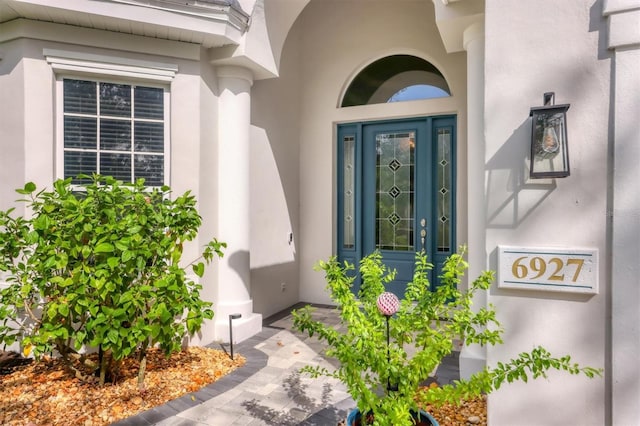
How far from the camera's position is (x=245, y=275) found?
13.8ft

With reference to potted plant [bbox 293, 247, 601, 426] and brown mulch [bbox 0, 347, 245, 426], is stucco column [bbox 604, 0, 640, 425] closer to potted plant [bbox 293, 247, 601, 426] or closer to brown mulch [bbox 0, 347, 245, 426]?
potted plant [bbox 293, 247, 601, 426]

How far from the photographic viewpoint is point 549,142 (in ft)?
6.97

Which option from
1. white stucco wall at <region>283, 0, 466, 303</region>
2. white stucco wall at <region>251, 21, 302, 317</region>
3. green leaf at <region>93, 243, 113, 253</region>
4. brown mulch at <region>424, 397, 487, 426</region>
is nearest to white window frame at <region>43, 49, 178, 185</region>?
white stucco wall at <region>251, 21, 302, 317</region>

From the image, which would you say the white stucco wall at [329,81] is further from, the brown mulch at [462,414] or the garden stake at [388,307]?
the garden stake at [388,307]

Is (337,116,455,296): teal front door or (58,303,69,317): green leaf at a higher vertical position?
(337,116,455,296): teal front door

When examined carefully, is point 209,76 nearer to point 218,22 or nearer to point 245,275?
point 218,22

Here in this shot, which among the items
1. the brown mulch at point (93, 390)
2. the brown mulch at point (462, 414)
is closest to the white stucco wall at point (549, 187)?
the brown mulch at point (462, 414)

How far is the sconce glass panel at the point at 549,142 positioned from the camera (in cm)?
210

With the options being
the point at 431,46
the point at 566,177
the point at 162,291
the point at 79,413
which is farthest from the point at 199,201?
the point at 431,46

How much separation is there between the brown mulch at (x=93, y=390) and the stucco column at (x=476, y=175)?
206 cm

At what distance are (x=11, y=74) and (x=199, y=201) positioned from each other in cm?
193

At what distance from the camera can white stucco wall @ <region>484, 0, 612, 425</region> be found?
6.89 ft

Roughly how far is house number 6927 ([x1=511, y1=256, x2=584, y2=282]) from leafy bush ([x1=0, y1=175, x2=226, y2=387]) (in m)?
2.37

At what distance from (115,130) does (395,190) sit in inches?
136
